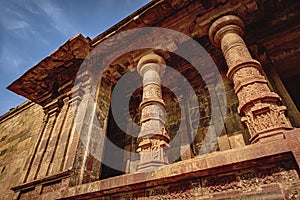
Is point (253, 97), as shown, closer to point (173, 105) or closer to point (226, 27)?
point (226, 27)

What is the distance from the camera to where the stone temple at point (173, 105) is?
2041 mm

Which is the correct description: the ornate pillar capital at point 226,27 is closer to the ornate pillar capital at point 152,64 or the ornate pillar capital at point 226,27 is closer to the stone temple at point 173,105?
the stone temple at point 173,105

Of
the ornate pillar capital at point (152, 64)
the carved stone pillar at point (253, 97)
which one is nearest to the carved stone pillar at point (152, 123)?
the ornate pillar capital at point (152, 64)

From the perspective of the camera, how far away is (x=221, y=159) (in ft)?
6.49

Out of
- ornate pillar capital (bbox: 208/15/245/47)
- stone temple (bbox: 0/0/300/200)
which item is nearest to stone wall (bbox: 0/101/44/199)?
stone temple (bbox: 0/0/300/200)

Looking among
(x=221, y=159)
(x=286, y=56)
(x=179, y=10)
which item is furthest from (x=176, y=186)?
(x=286, y=56)

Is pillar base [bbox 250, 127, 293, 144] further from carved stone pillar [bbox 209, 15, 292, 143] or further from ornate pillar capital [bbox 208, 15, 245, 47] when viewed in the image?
ornate pillar capital [bbox 208, 15, 245, 47]

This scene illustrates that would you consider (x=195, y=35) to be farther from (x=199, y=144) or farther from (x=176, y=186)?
(x=176, y=186)

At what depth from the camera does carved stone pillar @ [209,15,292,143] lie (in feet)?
6.96

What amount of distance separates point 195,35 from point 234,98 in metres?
1.48

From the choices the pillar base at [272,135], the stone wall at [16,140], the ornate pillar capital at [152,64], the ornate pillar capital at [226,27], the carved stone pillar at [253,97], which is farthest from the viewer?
the stone wall at [16,140]

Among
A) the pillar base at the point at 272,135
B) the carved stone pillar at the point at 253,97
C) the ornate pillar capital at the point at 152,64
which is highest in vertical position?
the ornate pillar capital at the point at 152,64

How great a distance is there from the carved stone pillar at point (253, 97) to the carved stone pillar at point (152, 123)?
3.61ft

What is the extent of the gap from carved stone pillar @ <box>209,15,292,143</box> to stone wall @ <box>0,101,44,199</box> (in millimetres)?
4961
